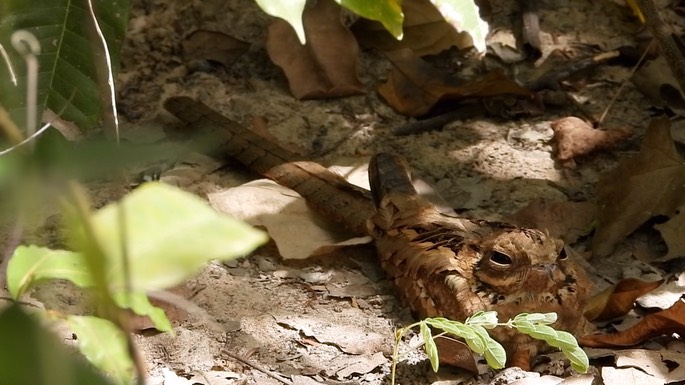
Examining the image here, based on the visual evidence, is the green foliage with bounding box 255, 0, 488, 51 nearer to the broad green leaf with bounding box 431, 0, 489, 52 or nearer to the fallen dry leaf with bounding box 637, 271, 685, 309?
the broad green leaf with bounding box 431, 0, 489, 52

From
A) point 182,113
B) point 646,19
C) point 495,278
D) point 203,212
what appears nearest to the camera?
point 203,212

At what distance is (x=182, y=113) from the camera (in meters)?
3.61

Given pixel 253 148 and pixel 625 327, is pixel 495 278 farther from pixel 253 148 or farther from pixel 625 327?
pixel 253 148

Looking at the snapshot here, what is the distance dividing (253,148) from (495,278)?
1155mm

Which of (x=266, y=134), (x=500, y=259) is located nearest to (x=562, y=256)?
(x=500, y=259)

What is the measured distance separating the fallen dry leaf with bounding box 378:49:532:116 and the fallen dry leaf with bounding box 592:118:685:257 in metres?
0.76

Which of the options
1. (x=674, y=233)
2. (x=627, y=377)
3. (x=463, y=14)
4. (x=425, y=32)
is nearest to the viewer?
(x=463, y=14)

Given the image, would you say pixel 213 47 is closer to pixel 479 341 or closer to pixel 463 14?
pixel 463 14

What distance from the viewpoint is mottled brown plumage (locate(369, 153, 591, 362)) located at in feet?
9.12

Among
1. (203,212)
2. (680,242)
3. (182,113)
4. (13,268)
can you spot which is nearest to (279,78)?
(182,113)

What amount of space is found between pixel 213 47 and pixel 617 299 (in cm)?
219

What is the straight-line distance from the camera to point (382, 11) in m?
1.92

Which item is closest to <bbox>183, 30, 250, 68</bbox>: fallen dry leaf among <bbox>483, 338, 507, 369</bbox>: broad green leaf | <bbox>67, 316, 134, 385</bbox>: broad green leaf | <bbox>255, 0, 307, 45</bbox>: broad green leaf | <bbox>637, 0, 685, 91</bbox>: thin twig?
<bbox>637, 0, 685, 91</bbox>: thin twig

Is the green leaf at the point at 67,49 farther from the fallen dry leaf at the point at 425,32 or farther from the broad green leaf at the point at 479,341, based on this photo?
the fallen dry leaf at the point at 425,32
